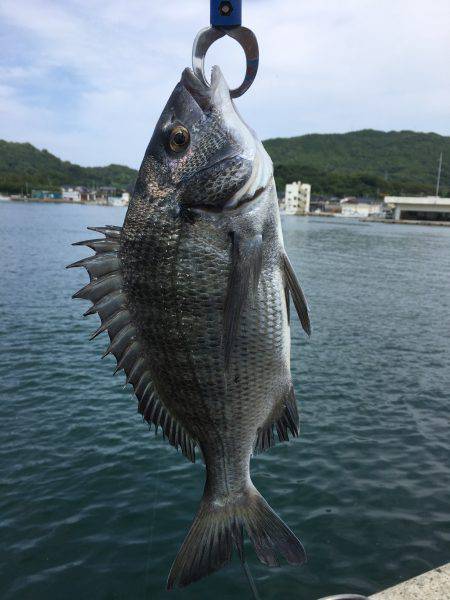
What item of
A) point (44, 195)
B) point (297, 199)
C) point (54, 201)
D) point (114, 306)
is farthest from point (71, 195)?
point (114, 306)

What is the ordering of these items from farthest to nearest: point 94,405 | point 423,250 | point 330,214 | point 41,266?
point 330,214 → point 423,250 → point 41,266 → point 94,405

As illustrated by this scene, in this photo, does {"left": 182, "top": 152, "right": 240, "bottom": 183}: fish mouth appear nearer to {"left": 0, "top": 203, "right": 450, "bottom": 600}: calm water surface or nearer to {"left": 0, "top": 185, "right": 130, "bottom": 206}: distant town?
{"left": 0, "top": 203, "right": 450, "bottom": 600}: calm water surface

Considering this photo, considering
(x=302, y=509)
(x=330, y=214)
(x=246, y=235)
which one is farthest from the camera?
(x=330, y=214)

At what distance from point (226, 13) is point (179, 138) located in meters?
0.60

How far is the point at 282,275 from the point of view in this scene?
2531 mm

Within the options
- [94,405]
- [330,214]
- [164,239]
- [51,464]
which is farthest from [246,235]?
[330,214]

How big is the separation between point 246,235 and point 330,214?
554 feet

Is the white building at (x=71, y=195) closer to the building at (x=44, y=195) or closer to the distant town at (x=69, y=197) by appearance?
the distant town at (x=69, y=197)

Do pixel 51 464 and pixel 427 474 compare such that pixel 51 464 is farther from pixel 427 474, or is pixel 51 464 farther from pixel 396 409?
pixel 396 409

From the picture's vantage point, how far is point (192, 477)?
7.89 metres

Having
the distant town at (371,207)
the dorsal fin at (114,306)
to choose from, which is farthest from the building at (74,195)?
the dorsal fin at (114,306)

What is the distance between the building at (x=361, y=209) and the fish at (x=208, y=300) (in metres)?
154

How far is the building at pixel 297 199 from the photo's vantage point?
160 meters

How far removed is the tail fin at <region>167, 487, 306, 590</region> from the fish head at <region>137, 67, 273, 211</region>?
5.15ft
